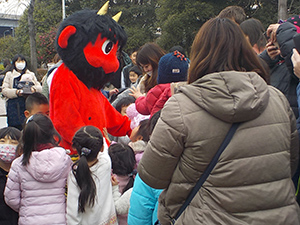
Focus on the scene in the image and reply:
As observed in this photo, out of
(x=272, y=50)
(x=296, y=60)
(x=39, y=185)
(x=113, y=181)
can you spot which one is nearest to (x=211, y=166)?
(x=296, y=60)

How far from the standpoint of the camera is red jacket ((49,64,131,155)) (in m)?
3.78

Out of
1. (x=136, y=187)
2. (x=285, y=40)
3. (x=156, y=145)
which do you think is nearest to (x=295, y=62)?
(x=285, y=40)

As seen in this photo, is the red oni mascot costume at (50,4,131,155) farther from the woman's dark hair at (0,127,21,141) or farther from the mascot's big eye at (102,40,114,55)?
the woman's dark hair at (0,127,21,141)

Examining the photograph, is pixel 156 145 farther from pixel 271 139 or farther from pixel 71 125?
pixel 71 125

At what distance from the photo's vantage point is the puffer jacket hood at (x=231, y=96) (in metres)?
1.66

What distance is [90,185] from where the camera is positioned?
2.99 meters

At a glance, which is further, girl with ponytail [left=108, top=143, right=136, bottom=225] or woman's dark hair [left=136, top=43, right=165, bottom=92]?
woman's dark hair [left=136, top=43, right=165, bottom=92]

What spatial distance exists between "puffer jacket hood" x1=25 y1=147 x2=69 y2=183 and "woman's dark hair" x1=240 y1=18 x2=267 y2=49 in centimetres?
182

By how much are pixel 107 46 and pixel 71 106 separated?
764 mm

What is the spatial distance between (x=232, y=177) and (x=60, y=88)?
98.0 inches

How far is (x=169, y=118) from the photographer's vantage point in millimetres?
1744

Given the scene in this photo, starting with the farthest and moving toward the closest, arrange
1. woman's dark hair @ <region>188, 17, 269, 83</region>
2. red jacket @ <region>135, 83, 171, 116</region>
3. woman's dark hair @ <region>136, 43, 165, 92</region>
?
1. woman's dark hair @ <region>136, 43, 165, 92</region>
2. red jacket @ <region>135, 83, 171, 116</region>
3. woman's dark hair @ <region>188, 17, 269, 83</region>

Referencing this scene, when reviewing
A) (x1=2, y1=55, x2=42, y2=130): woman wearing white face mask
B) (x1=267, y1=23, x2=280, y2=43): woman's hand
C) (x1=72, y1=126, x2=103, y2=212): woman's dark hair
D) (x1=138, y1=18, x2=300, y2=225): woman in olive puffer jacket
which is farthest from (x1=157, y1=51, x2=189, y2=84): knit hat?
(x1=2, y1=55, x2=42, y2=130): woman wearing white face mask

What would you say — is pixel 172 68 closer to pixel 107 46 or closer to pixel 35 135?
pixel 107 46
